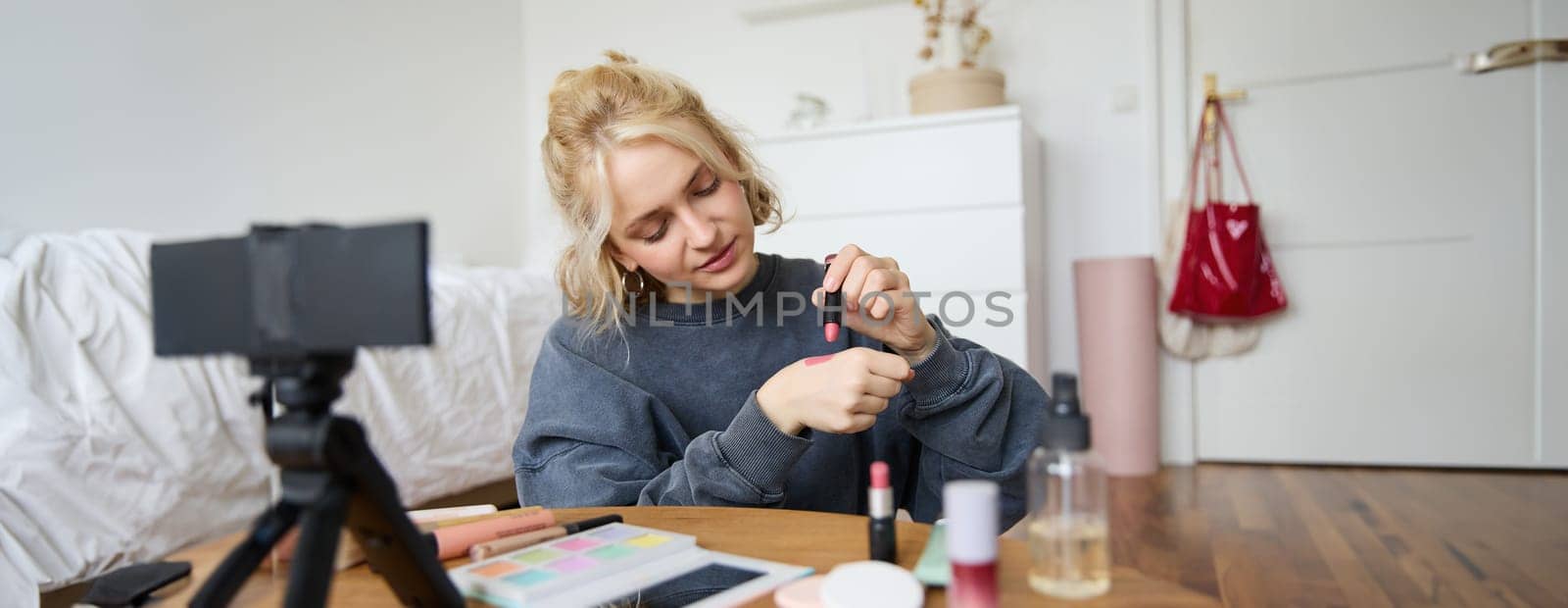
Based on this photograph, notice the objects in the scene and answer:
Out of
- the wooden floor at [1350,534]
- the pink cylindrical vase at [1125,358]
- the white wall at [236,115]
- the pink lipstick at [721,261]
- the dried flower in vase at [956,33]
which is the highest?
the dried flower in vase at [956,33]

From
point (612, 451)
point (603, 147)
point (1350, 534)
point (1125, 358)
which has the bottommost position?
point (1350, 534)

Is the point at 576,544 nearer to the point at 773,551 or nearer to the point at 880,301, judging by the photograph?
the point at 773,551

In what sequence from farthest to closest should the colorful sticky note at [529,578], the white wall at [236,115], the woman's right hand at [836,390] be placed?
the white wall at [236,115] < the woman's right hand at [836,390] < the colorful sticky note at [529,578]

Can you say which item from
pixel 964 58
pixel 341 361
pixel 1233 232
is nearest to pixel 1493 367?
pixel 1233 232

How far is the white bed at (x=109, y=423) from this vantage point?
45.1 inches

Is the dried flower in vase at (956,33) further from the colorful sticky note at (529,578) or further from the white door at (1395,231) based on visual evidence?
the colorful sticky note at (529,578)

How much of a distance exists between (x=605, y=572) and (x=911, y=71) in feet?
8.51

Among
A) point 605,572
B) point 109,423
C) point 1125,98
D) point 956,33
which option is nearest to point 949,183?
point 956,33

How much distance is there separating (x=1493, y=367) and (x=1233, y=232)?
0.73m

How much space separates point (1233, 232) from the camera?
246 cm

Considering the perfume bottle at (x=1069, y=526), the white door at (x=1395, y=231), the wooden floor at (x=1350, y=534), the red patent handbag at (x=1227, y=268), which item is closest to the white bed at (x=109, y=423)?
the perfume bottle at (x=1069, y=526)

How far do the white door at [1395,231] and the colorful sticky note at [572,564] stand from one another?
2.46 metres

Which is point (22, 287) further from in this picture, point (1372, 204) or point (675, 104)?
point (1372, 204)

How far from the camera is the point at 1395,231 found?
8.02 ft
